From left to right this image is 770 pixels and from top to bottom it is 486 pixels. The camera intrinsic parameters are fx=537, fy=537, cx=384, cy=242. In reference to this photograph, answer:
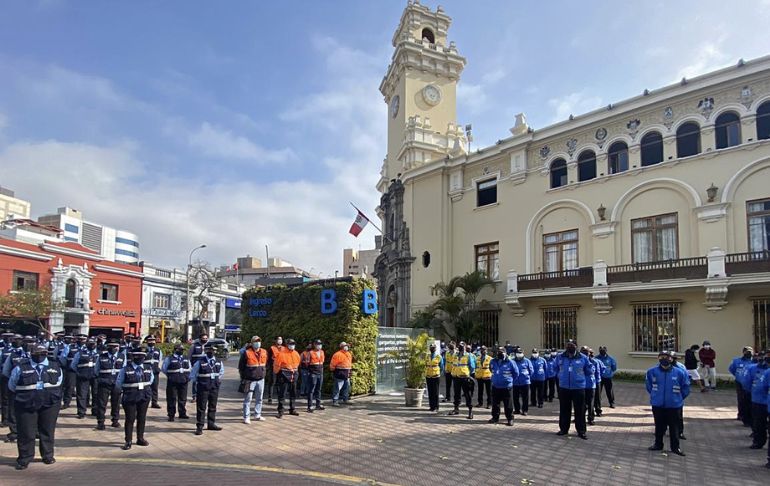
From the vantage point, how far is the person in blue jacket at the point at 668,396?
9180mm

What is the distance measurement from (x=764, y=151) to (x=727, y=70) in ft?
11.2

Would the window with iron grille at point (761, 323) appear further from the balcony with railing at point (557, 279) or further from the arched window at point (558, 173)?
the arched window at point (558, 173)

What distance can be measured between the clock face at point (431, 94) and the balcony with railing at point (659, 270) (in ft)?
63.2

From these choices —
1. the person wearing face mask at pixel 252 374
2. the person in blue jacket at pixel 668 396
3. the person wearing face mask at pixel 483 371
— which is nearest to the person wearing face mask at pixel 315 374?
the person wearing face mask at pixel 252 374

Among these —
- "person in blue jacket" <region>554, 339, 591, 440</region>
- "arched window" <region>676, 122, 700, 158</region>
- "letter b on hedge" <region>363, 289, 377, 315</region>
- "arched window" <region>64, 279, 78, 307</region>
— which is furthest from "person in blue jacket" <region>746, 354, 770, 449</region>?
"arched window" <region>64, 279, 78, 307</region>

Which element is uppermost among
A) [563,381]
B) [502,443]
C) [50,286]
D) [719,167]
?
[719,167]

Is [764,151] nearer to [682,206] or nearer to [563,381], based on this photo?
[682,206]

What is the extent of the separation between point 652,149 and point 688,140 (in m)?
1.41

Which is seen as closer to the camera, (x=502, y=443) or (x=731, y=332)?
(x=502, y=443)

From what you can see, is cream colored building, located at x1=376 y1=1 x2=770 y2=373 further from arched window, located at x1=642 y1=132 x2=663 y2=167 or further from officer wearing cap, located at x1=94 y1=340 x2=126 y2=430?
officer wearing cap, located at x1=94 y1=340 x2=126 y2=430

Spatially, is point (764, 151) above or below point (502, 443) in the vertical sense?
above

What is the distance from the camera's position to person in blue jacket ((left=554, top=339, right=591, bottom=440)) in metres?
10.5

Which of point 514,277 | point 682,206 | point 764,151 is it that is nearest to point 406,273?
point 514,277

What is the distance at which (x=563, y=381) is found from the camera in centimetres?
1071
